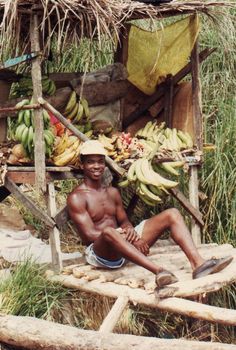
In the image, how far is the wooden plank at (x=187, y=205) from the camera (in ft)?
28.6

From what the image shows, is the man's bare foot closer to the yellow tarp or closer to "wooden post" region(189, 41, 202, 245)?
"wooden post" region(189, 41, 202, 245)

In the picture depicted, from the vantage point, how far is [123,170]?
26.7 feet

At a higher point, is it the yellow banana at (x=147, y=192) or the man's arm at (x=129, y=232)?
the yellow banana at (x=147, y=192)

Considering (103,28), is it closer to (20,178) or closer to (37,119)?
(37,119)

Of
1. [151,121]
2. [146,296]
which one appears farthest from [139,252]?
[151,121]

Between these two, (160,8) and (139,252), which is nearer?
(139,252)

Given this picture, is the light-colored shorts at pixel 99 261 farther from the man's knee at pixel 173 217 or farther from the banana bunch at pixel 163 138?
the banana bunch at pixel 163 138

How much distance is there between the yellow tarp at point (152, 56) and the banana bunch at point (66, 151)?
1.61m

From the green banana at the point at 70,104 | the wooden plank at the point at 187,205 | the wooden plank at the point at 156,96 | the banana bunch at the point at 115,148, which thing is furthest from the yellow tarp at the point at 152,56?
the wooden plank at the point at 187,205

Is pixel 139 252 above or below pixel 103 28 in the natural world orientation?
below

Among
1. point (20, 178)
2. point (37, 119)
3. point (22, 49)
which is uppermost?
point (22, 49)

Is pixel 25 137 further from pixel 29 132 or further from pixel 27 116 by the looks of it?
pixel 27 116

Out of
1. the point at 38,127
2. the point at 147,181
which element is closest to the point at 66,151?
the point at 38,127

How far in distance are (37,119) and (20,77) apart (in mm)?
952
